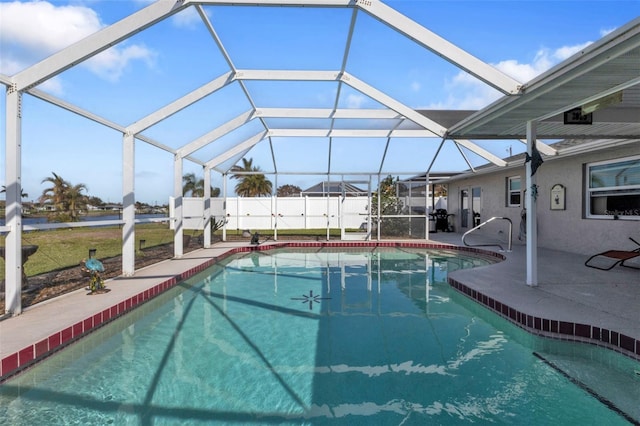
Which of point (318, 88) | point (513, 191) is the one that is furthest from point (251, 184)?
point (318, 88)

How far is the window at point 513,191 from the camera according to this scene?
1134 centimetres

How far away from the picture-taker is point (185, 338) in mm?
3998

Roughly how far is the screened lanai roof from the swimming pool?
2797mm

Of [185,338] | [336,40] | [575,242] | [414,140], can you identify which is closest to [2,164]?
[185,338]

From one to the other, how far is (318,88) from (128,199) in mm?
4346

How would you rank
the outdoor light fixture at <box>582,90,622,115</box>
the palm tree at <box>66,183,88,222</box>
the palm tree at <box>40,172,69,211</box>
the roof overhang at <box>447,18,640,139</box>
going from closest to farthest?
the roof overhang at <box>447,18,640,139</box>, the outdoor light fixture at <box>582,90,622,115</box>, the palm tree at <box>40,172,69,211</box>, the palm tree at <box>66,183,88,222</box>

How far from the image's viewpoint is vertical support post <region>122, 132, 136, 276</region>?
244 inches

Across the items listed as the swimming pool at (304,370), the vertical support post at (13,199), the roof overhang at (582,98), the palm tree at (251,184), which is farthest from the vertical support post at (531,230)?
the palm tree at (251,184)

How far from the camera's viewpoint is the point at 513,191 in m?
11.6

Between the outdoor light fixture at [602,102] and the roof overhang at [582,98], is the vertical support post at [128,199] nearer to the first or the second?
the roof overhang at [582,98]

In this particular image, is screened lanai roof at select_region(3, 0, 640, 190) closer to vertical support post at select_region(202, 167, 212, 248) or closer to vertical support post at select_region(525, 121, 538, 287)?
vertical support post at select_region(202, 167, 212, 248)

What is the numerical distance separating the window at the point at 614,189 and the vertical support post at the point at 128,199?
357 inches

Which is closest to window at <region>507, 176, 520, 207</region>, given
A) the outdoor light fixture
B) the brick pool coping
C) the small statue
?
the outdoor light fixture

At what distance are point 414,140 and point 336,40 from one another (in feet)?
18.8
